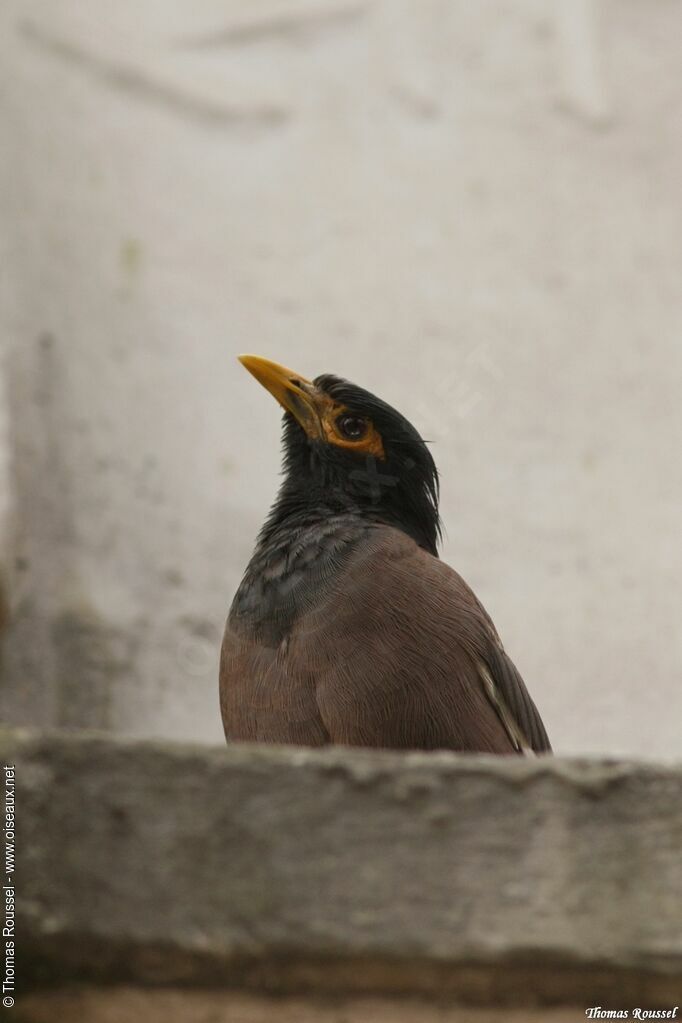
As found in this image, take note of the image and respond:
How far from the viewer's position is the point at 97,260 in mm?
5281

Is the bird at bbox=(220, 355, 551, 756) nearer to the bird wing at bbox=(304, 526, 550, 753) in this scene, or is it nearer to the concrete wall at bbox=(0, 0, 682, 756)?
the bird wing at bbox=(304, 526, 550, 753)

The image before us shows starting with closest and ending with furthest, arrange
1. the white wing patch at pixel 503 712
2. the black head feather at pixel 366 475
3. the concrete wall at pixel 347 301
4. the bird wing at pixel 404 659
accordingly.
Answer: the bird wing at pixel 404 659, the white wing patch at pixel 503 712, the black head feather at pixel 366 475, the concrete wall at pixel 347 301

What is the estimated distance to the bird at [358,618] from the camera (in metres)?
3.21

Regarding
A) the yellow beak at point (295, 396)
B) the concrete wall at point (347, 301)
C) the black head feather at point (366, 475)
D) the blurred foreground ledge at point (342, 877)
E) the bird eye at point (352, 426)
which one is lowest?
the blurred foreground ledge at point (342, 877)

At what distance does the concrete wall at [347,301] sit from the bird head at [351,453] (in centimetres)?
115

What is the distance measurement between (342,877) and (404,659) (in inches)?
42.1

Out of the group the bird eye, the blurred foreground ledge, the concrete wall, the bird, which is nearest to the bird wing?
the bird

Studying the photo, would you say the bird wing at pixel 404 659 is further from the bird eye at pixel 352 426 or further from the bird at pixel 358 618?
the bird eye at pixel 352 426

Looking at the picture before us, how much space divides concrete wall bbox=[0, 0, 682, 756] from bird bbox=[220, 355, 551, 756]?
3.88 feet

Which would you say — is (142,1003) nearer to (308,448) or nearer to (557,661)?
(308,448)

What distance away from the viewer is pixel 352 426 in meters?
3.97

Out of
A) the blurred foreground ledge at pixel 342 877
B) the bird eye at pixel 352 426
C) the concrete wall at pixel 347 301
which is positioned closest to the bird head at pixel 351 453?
the bird eye at pixel 352 426

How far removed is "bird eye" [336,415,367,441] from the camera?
396 cm

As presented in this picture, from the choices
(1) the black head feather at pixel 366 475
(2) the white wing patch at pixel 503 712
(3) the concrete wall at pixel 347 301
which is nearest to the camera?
(2) the white wing patch at pixel 503 712
